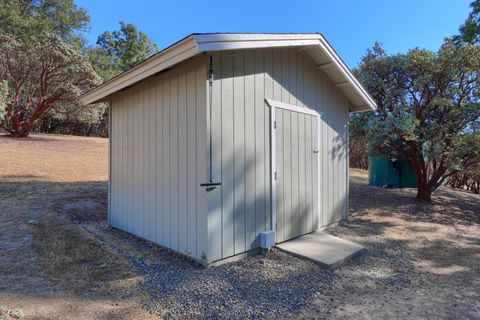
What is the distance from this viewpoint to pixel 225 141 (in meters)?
3.58

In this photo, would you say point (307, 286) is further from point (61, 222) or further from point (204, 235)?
point (61, 222)

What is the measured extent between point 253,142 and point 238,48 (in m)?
1.13

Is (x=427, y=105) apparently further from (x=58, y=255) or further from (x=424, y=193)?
(x=58, y=255)

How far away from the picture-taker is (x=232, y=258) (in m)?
3.66

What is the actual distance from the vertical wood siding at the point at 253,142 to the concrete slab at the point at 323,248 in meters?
0.21

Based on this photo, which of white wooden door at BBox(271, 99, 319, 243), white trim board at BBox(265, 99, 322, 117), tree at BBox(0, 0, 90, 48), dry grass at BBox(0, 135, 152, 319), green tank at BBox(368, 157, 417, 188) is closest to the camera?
dry grass at BBox(0, 135, 152, 319)

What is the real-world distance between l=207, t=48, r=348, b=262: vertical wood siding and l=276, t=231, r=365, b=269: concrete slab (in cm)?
21

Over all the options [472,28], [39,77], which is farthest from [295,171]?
[39,77]

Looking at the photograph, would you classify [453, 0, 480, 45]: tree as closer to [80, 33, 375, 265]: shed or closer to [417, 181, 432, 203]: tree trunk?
[417, 181, 432, 203]: tree trunk

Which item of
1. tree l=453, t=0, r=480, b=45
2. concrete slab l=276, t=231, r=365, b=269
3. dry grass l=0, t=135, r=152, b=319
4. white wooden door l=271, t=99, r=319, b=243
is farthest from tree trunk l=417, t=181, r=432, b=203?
dry grass l=0, t=135, r=152, b=319

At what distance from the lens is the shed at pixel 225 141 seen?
11.4 ft

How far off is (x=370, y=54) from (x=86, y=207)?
23.6 ft

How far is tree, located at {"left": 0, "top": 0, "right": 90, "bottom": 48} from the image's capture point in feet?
54.1

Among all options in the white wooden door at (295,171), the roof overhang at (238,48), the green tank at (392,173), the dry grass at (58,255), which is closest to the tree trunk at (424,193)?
the green tank at (392,173)
